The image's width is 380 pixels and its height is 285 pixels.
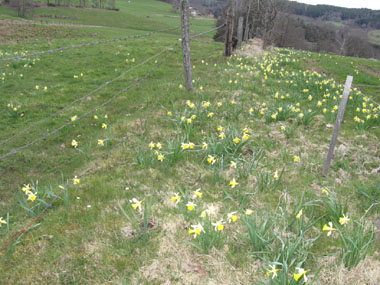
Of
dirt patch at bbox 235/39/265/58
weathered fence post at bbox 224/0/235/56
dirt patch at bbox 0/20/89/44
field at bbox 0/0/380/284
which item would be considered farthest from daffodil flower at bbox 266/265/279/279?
dirt patch at bbox 0/20/89/44

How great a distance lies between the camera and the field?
252cm

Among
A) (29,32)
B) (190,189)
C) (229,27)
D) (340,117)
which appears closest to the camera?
(190,189)

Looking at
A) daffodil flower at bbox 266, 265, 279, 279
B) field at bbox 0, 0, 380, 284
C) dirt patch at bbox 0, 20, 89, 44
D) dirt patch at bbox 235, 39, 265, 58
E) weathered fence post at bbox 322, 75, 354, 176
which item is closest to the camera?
daffodil flower at bbox 266, 265, 279, 279

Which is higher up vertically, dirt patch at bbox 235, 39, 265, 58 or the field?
dirt patch at bbox 235, 39, 265, 58

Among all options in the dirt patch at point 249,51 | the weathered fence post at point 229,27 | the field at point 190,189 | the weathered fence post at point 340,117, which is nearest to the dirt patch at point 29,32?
the field at point 190,189

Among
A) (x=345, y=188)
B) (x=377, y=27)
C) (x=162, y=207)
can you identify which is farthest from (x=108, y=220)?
(x=377, y=27)

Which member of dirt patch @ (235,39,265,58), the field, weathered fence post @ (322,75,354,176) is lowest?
the field

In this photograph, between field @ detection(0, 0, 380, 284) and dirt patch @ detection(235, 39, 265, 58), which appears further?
dirt patch @ detection(235, 39, 265, 58)

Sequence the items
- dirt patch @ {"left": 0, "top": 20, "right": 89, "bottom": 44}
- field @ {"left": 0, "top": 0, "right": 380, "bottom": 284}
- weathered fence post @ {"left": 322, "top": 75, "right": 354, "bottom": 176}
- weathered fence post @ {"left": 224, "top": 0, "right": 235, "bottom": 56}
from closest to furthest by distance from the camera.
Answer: field @ {"left": 0, "top": 0, "right": 380, "bottom": 284}
weathered fence post @ {"left": 322, "top": 75, "right": 354, "bottom": 176}
weathered fence post @ {"left": 224, "top": 0, "right": 235, "bottom": 56}
dirt patch @ {"left": 0, "top": 20, "right": 89, "bottom": 44}

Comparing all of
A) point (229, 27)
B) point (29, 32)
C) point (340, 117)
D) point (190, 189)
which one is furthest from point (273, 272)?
point (29, 32)

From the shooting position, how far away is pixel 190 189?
12.1 ft

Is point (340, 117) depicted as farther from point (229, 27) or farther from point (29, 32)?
point (29, 32)

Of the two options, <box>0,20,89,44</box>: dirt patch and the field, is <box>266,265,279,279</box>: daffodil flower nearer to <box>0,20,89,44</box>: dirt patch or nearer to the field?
the field

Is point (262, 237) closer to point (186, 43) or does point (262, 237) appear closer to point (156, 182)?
point (156, 182)
